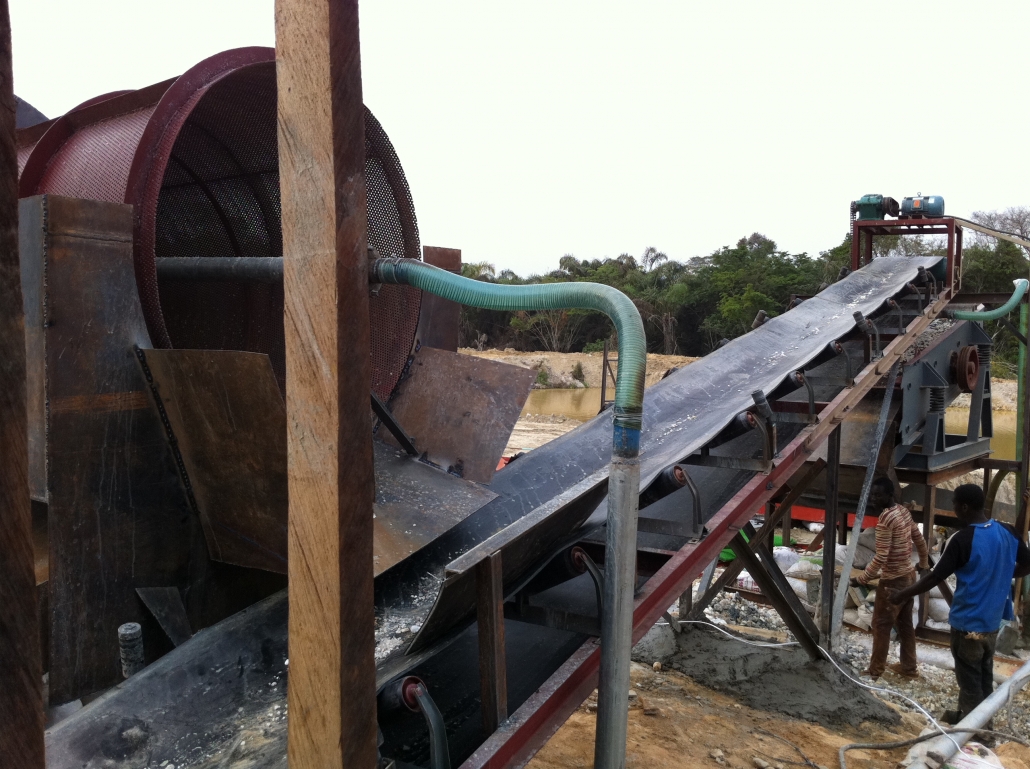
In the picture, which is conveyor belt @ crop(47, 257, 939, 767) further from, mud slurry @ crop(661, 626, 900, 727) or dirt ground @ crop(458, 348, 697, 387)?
dirt ground @ crop(458, 348, 697, 387)

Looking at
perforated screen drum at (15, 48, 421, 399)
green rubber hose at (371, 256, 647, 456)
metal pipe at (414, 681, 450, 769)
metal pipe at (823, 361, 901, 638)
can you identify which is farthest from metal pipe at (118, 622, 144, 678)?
metal pipe at (823, 361, 901, 638)

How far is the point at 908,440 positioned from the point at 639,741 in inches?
146

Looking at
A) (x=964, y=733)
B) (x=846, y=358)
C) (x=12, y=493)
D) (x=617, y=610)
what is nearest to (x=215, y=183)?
(x=617, y=610)

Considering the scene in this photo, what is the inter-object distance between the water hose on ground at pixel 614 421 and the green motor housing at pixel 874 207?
6612mm

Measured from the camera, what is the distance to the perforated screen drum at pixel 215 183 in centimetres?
291

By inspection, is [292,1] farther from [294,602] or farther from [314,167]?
[294,602]

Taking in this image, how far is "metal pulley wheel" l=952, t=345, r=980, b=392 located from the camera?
22.7 feet

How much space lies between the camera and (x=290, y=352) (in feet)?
5.10

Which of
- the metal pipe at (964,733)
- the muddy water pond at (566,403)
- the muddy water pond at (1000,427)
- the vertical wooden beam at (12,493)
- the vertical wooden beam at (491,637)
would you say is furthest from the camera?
the muddy water pond at (566,403)

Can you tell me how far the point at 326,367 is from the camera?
4.99 feet

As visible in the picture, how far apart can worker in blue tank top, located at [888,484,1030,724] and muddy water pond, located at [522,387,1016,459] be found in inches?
621

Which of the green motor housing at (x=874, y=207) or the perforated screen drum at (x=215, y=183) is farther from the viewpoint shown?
the green motor housing at (x=874, y=207)

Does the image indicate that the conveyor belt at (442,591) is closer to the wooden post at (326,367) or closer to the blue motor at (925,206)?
the wooden post at (326,367)

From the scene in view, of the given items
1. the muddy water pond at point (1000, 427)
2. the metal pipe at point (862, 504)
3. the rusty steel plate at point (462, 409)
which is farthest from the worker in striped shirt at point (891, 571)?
the muddy water pond at point (1000, 427)
